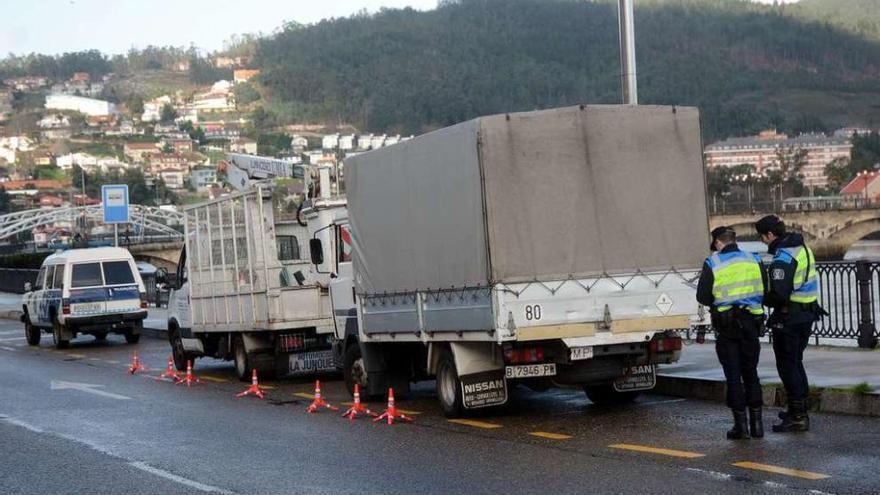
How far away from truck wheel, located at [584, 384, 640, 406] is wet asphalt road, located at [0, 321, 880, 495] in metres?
0.15

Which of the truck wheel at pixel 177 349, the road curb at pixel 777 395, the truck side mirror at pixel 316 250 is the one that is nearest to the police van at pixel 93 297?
the truck wheel at pixel 177 349

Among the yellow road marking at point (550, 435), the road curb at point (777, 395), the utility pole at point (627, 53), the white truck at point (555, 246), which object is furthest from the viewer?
the utility pole at point (627, 53)

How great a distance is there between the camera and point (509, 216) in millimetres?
12391

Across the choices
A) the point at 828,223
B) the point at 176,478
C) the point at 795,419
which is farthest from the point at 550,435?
the point at 828,223

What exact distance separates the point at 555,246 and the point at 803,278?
7.60ft

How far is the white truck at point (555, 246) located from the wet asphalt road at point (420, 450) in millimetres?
653

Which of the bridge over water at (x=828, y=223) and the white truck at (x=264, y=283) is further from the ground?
the white truck at (x=264, y=283)

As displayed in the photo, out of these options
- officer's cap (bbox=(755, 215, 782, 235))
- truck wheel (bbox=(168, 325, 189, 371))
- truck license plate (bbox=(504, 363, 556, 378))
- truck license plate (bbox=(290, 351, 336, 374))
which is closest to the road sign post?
truck wheel (bbox=(168, 325, 189, 371))

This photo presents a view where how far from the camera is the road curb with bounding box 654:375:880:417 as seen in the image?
40.2ft

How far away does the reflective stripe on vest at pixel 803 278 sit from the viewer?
36.6 ft

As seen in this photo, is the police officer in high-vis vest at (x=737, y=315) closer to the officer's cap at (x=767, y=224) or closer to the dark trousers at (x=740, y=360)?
the dark trousers at (x=740, y=360)

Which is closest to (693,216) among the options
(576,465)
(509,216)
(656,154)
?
(656,154)

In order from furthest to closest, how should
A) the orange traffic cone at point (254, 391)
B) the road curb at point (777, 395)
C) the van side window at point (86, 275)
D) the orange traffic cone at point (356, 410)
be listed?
the van side window at point (86, 275)
the orange traffic cone at point (254, 391)
the orange traffic cone at point (356, 410)
the road curb at point (777, 395)

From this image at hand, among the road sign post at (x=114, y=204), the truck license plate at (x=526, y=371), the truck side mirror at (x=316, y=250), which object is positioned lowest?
the truck license plate at (x=526, y=371)
